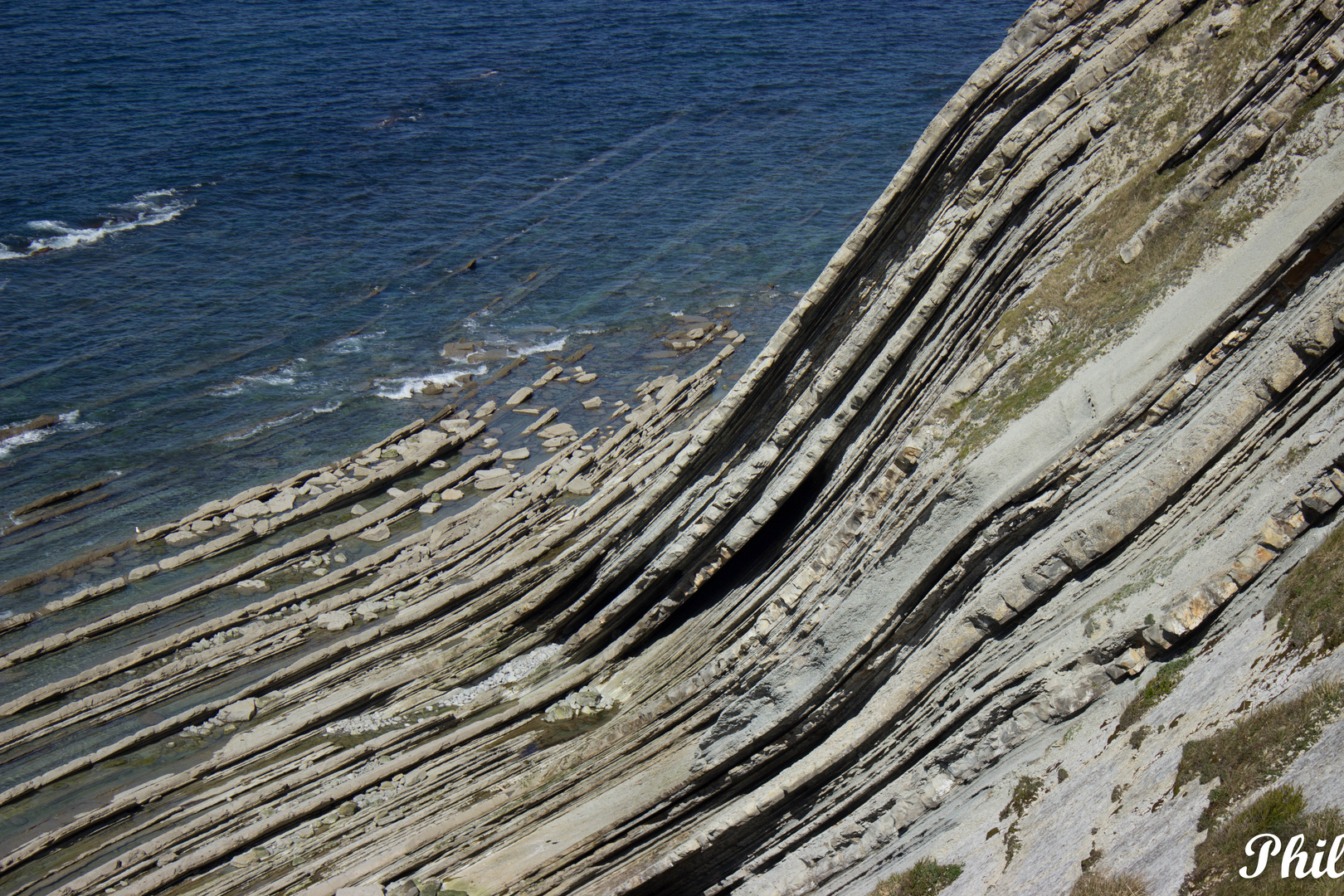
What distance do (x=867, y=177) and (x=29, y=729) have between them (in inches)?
2036

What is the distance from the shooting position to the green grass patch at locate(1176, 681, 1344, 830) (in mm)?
9492

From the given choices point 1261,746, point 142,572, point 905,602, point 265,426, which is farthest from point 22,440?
point 1261,746

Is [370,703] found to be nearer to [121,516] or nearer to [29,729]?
[29,729]

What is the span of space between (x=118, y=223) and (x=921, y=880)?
5544 centimetres

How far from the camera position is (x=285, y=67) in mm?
74375

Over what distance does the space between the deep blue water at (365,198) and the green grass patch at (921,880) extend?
29820mm

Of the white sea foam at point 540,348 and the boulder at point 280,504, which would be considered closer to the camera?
the boulder at point 280,504

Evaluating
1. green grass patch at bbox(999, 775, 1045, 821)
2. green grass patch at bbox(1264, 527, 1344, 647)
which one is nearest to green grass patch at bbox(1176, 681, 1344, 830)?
green grass patch at bbox(1264, 527, 1344, 647)

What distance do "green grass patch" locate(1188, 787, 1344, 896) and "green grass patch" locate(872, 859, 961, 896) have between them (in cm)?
347

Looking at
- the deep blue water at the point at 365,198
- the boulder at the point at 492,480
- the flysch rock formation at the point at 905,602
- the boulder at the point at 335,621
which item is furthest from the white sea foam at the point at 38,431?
the boulder at the point at 335,621

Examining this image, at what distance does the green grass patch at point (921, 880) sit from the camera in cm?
1214

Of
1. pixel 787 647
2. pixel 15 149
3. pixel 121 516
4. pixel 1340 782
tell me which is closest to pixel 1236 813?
pixel 1340 782

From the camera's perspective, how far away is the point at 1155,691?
11.7m

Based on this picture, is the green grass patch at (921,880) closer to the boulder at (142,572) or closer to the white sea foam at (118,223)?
the boulder at (142,572)
